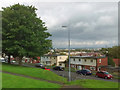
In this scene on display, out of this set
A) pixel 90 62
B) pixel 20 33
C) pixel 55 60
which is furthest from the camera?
pixel 55 60

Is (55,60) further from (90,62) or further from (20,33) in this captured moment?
(20,33)

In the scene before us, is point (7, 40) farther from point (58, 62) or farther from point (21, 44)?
point (58, 62)

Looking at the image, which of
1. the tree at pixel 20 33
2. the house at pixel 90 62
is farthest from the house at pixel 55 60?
the tree at pixel 20 33

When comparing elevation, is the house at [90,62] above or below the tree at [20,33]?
below

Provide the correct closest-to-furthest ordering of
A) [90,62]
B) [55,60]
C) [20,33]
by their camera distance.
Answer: [20,33], [90,62], [55,60]

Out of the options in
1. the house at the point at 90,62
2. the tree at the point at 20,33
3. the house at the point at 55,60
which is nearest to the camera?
the tree at the point at 20,33

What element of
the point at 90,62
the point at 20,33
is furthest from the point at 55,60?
the point at 20,33

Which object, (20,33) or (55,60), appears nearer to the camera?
(20,33)

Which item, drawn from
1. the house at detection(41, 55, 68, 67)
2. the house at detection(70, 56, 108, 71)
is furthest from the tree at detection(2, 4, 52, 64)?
the house at detection(41, 55, 68, 67)

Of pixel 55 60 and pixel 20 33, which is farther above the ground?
pixel 20 33

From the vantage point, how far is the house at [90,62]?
36094mm

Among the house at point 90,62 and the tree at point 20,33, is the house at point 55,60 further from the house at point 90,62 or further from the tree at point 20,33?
the tree at point 20,33

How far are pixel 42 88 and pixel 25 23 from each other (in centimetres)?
1824

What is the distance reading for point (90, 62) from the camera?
37.8 metres
